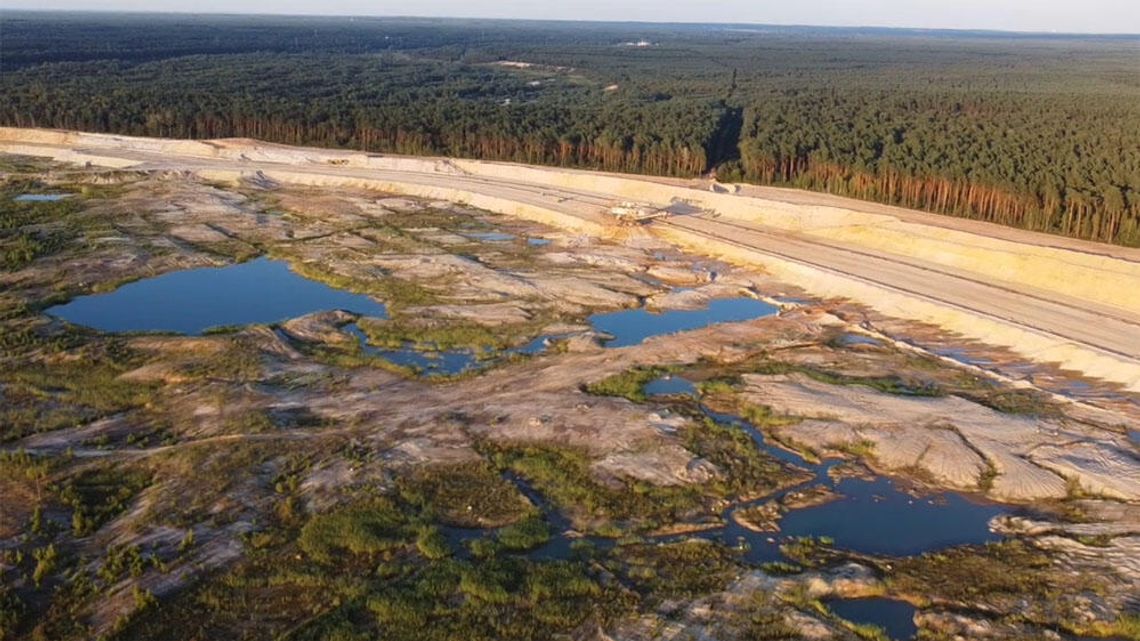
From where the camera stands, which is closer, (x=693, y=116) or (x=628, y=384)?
(x=628, y=384)

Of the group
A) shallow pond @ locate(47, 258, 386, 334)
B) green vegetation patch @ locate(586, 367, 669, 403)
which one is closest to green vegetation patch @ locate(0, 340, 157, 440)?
shallow pond @ locate(47, 258, 386, 334)

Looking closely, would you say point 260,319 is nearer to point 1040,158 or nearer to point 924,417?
point 924,417

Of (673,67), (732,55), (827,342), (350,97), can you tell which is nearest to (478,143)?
(350,97)

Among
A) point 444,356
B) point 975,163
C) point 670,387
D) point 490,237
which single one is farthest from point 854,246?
point 444,356

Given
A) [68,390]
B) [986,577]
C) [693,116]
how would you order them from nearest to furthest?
[986,577]
[68,390]
[693,116]

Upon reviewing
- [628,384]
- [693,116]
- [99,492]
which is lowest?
[99,492]

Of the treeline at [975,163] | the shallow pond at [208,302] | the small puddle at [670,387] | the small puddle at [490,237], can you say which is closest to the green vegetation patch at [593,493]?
the small puddle at [670,387]

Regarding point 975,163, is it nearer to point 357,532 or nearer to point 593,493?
point 593,493

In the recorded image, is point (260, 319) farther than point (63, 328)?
Yes

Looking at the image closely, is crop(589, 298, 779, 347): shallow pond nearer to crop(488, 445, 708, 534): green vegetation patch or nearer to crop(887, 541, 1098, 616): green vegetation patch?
crop(488, 445, 708, 534): green vegetation patch
